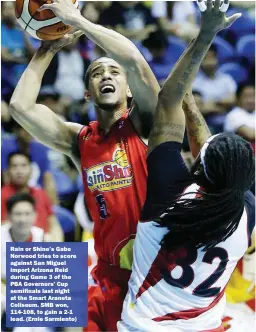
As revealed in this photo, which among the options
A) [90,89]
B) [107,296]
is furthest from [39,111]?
[107,296]

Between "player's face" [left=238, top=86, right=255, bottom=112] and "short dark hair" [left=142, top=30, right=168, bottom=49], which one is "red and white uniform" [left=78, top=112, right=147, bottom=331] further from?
"player's face" [left=238, top=86, right=255, bottom=112]

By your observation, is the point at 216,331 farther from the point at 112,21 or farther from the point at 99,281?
the point at 112,21

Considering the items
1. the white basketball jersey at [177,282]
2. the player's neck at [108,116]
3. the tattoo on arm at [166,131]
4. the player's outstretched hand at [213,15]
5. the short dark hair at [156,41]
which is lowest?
the white basketball jersey at [177,282]

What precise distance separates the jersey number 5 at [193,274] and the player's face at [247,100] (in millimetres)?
1320

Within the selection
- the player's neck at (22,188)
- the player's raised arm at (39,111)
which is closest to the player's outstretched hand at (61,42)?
the player's raised arm at (39,111)

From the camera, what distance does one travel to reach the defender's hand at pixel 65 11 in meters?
2.41

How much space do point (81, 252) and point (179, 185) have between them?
44.6 inches

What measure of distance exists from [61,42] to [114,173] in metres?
0.61

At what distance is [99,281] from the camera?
285cm

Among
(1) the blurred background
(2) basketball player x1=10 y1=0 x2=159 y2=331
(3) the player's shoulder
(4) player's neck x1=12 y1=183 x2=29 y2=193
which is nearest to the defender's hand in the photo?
(2) basketball player x1=10 y1=0 x2=159 y2=331

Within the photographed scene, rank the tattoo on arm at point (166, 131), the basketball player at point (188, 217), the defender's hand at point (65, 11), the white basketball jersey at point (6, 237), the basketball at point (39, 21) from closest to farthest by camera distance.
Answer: the basketball player at point (188, 217) → the tattoo on arm at point (166, 131) → the defender's hand at point (65, 11) → the basketball at point (39, 21) → the white basketball jersey at point (6, 237)

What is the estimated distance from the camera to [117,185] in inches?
107

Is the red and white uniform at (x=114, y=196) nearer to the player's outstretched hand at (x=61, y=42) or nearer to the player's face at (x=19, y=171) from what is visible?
the player's outstretched hand at (x=61, y=42)

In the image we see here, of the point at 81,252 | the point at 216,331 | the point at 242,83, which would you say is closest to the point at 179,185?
the point at 216,331
